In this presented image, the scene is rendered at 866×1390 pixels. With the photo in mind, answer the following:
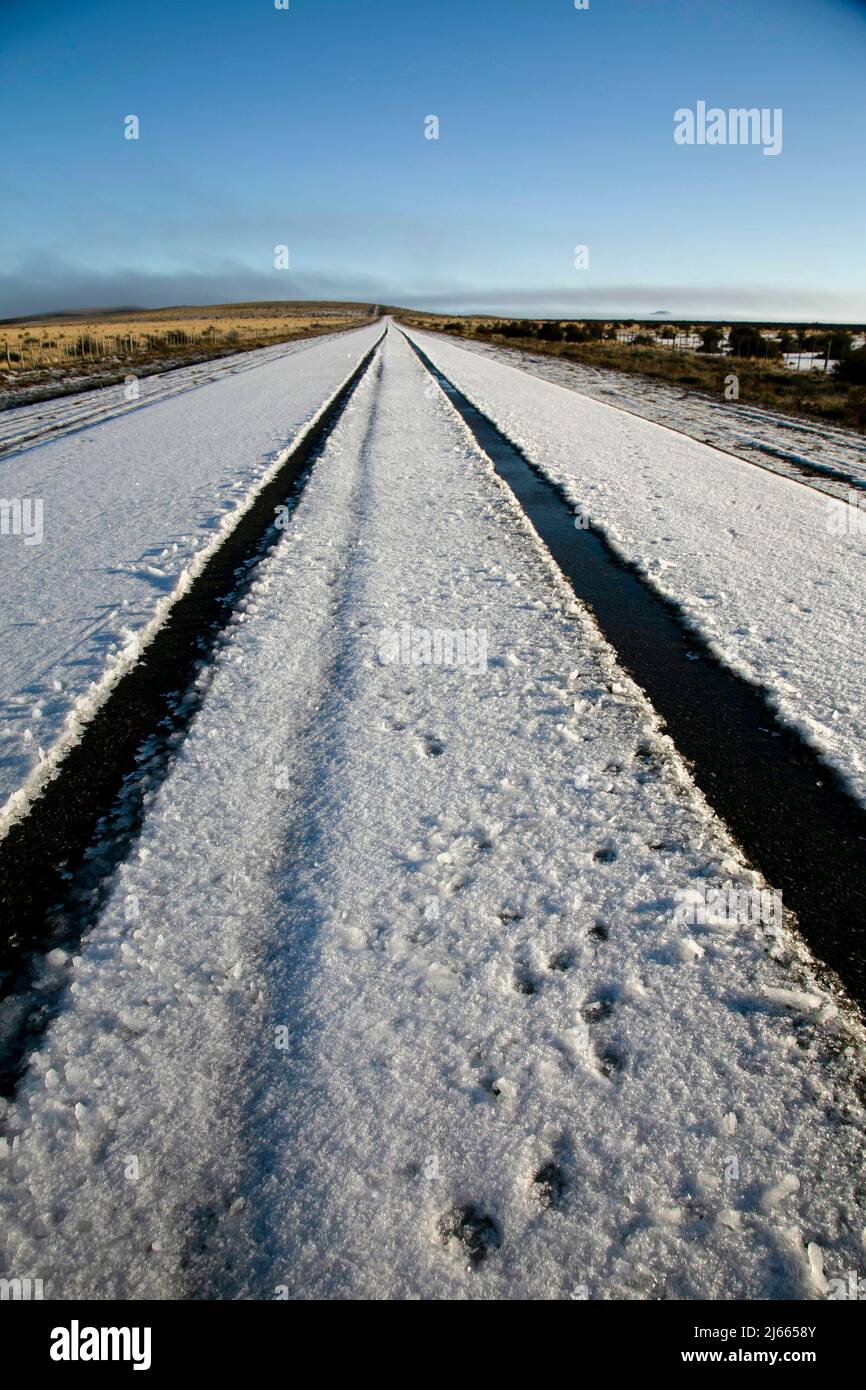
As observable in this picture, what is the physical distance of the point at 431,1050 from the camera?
1878 mm

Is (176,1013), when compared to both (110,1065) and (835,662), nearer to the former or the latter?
(110,1065)

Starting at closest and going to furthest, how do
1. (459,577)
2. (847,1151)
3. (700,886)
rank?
(847,1151)
(700,886)
(459,577)

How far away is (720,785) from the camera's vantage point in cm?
299

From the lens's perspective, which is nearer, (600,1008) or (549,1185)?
(549,1185)

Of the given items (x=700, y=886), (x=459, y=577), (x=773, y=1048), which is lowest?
(x=773, y=1048)

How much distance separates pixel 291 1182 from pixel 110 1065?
0.59m

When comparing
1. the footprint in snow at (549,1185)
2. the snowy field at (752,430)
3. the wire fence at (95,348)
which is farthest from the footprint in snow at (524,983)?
the wire fence at (95,348)

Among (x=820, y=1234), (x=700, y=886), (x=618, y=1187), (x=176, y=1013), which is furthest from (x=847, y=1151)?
(x=176, y=1013)

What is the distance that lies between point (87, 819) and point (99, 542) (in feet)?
13.1
